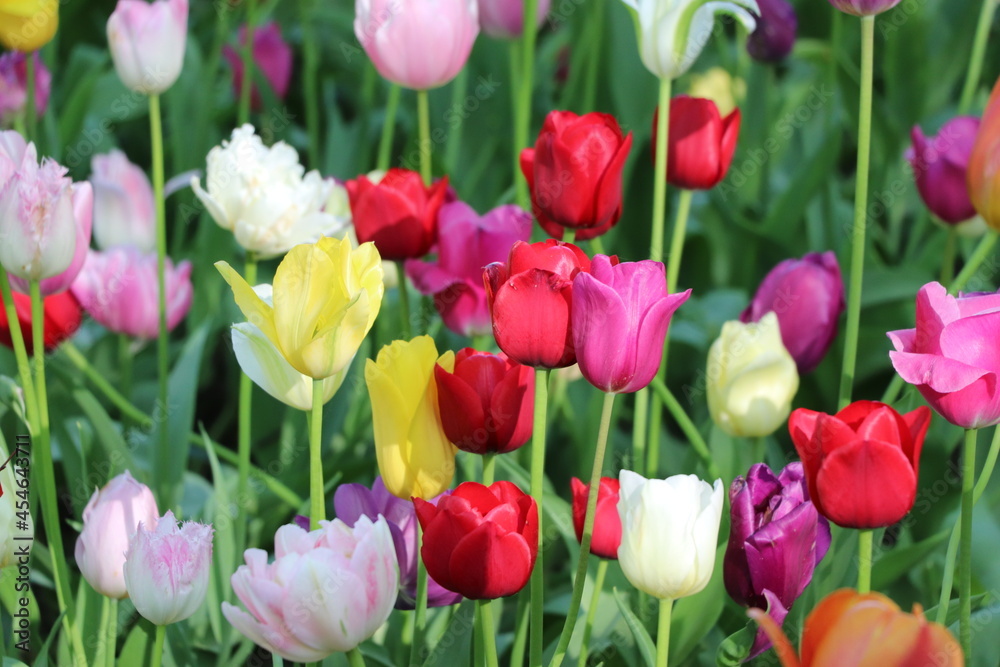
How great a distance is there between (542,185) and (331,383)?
237 millimetres

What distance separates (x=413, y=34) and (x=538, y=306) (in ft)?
1.64

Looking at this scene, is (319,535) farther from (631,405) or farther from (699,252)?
(699,252)

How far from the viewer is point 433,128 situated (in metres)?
1.90

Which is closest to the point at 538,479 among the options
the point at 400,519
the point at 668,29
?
the point at 400,519

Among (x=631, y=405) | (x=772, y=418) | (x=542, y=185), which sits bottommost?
(x=631, y=405)

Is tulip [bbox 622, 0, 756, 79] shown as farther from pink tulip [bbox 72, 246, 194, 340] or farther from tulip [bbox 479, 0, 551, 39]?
tulip [bbox 479, 0, 551, 39]

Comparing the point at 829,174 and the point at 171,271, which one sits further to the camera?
the point at 829,174

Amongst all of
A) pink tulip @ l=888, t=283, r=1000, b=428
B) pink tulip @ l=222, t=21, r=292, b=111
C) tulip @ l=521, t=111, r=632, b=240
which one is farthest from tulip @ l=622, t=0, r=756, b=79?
pink tulip @ l=222, t=21, r=292, b=111

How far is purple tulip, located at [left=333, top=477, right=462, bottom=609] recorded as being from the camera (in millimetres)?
740

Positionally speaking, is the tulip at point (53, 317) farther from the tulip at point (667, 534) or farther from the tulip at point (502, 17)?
the tulip at point (502, 17)

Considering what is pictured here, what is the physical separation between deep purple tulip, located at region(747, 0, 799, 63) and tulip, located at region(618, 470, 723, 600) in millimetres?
1062

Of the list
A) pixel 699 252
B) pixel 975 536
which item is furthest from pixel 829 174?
pixel 975 536

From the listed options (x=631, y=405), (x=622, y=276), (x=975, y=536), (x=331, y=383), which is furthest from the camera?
(x=631, y=405)

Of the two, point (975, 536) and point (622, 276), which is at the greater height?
point (622, 276)
